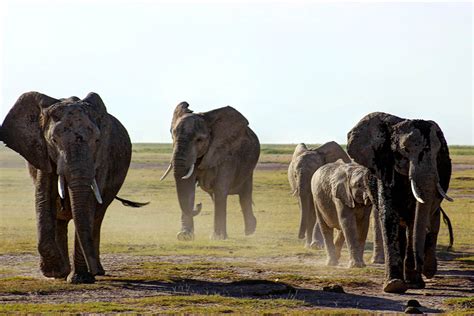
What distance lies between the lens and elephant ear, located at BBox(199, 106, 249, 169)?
26.0 m

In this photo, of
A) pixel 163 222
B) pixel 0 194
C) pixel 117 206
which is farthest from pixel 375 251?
pixel 0 194

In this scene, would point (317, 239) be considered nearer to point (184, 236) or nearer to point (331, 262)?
point (184, 236)

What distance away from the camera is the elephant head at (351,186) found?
18516 millimetres

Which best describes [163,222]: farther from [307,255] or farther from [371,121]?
[371,121]

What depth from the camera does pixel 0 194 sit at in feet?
148

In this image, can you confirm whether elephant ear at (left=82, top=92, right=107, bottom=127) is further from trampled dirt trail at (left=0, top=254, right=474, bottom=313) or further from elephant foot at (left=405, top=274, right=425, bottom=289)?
elephant foot at (left=405, top=274, right=425, bottom=289)

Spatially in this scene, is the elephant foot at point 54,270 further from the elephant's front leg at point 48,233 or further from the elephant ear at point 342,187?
the elephant ear at point 342,187

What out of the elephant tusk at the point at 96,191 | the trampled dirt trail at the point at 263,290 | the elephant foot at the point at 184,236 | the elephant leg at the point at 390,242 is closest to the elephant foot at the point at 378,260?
the trampled dirt trail at the point at 263,290

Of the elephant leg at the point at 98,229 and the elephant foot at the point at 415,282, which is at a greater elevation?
the elephant leg at the point at 98,229

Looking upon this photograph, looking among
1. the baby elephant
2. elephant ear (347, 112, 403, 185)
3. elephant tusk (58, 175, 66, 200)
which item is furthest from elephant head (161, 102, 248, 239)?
elephant tusk (58, 175, 66, 200)

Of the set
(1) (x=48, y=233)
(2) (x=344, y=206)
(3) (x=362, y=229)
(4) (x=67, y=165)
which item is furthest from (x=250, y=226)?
(4) (x=67, y=165)

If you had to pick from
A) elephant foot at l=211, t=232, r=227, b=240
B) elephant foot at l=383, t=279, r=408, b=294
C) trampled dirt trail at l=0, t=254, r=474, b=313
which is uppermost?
elephant foot at l=383, t=279, r=408, b=294

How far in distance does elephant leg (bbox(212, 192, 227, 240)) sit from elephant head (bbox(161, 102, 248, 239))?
392 mm

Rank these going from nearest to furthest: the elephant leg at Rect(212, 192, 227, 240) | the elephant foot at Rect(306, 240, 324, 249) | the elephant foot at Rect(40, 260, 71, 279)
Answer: the elephant foot at Rect(40, 260, 71, 279) → the elephant foot at Rect(306, 240, 324, 249) → the elephant leg at Rect(212, 192, 227, 240)
